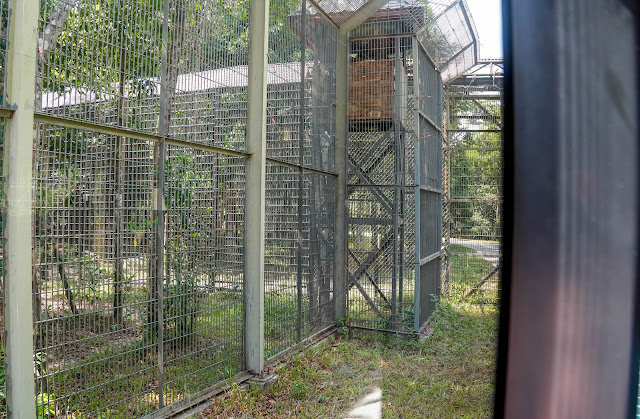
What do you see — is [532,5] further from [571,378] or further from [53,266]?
[53,266]

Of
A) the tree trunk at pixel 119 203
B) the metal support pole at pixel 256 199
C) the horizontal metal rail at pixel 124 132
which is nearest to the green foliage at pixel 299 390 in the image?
the metal support pole at pixel 256 199

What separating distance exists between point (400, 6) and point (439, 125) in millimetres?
2296

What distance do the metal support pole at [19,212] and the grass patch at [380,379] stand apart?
5.23 ft

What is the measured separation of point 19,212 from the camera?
242 centimetres

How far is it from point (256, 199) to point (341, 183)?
2.50 metres

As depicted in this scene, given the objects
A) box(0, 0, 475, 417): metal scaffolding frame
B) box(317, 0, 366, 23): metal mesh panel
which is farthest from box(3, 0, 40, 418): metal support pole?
box(317, 0, 366, 23): metal mesh panel

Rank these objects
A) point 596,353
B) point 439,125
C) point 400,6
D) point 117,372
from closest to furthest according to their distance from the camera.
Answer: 1. point 596,353
2. point 117,372
3. point 400,6
4. point 439,125

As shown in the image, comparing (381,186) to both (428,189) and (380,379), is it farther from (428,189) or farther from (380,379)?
(380,379)

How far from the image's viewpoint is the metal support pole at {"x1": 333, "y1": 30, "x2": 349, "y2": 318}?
272 inches

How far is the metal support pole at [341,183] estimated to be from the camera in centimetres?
692

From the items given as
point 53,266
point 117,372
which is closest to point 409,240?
point 117,372

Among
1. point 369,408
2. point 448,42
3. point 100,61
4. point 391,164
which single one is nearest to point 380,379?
point 369,408

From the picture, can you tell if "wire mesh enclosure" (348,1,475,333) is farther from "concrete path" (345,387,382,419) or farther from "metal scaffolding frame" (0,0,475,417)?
"concrete path" (345,387,382,419)

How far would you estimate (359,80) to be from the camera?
702 cm
